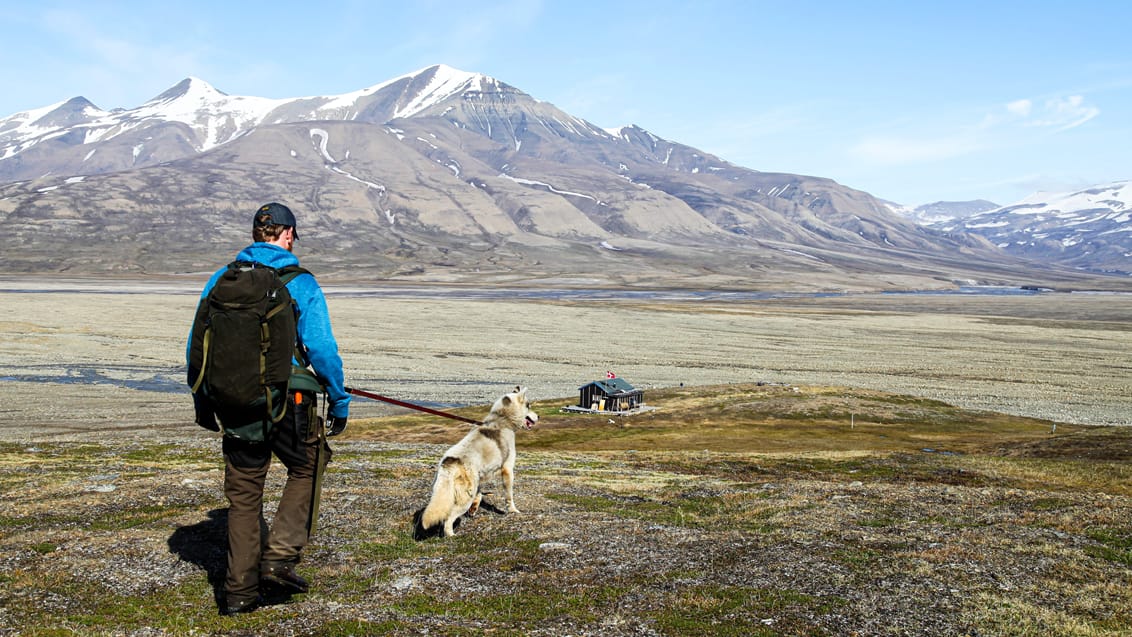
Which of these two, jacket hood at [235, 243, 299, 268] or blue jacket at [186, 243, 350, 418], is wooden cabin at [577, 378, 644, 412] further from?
jacket hood at [235, 243, 299, 268]

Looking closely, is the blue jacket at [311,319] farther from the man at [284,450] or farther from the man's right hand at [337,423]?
the man's right hand at [337,423]

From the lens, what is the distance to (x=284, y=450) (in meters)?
9.12

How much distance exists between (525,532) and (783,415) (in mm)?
46773

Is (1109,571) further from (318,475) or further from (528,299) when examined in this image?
(528,299)

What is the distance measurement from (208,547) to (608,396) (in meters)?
45.7

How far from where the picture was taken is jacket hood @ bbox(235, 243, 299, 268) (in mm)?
8969

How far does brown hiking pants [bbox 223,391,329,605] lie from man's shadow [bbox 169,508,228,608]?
711 millimetres

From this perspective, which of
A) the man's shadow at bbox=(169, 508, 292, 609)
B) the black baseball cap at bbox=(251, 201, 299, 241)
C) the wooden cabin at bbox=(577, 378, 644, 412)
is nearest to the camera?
the black baseball cap at bbox=(251, 201, 299, 241)

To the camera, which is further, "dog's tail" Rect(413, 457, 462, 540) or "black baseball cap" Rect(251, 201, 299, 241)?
"dog's tail" Rect(413, 457, 462, 540)

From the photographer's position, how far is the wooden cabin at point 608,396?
186 feet

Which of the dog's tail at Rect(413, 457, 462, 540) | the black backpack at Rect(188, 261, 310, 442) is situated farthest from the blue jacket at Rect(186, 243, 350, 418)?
the dog's tail at Rect(413, 457, 462, 540)

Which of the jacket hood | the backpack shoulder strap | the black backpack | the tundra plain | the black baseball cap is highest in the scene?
the black baseball cap

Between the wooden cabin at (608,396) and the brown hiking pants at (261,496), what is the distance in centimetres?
4707

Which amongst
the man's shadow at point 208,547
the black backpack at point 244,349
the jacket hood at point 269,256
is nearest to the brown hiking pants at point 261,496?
the black backpack at point 244,349
